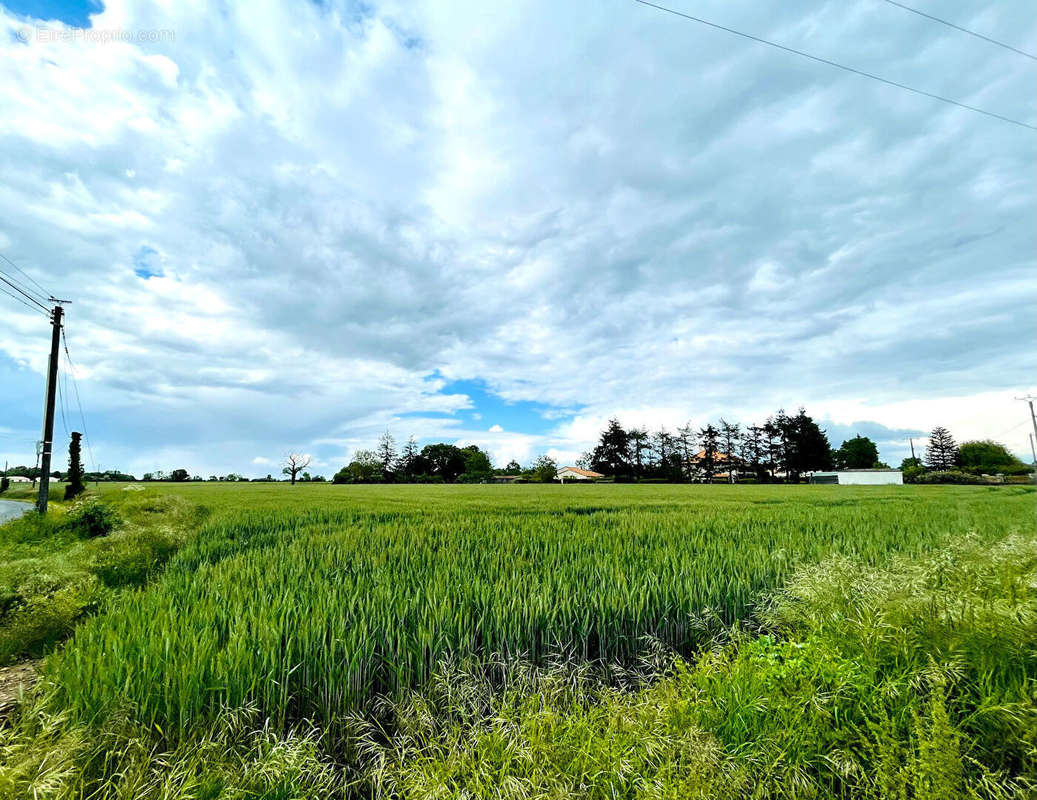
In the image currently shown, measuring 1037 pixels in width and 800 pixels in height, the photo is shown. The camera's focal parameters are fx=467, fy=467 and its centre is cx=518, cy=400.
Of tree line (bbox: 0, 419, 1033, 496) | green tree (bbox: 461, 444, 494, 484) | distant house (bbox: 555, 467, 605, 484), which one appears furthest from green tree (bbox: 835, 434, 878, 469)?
green tree (bbox: 461, 444, 494, 484)

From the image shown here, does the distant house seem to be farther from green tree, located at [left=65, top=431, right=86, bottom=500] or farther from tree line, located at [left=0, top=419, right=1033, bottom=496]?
green tree, located at [left=65, top=431, right=86, bottom=500]

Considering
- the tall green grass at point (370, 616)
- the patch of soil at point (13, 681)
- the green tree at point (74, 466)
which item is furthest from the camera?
the green tree at point (74, 466)

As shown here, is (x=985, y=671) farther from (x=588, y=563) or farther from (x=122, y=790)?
(x=122, y=790)

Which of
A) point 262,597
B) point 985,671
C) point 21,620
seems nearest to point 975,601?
point 985,671

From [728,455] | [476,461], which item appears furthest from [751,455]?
[476,461]

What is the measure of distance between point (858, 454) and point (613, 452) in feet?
161

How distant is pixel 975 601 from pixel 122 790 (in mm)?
5975

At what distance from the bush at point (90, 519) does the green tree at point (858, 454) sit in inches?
4145

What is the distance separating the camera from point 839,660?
3.47m

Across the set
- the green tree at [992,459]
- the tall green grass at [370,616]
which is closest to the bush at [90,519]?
the tall green grass at [370,616]

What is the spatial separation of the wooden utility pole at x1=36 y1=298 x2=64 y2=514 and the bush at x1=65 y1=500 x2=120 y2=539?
2434 millimetres

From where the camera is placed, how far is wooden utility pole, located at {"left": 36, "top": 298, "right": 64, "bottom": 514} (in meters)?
16.5

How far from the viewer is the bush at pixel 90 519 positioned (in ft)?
45.5

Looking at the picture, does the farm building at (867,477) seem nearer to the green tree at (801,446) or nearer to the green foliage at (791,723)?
the green tree at (801,446)
